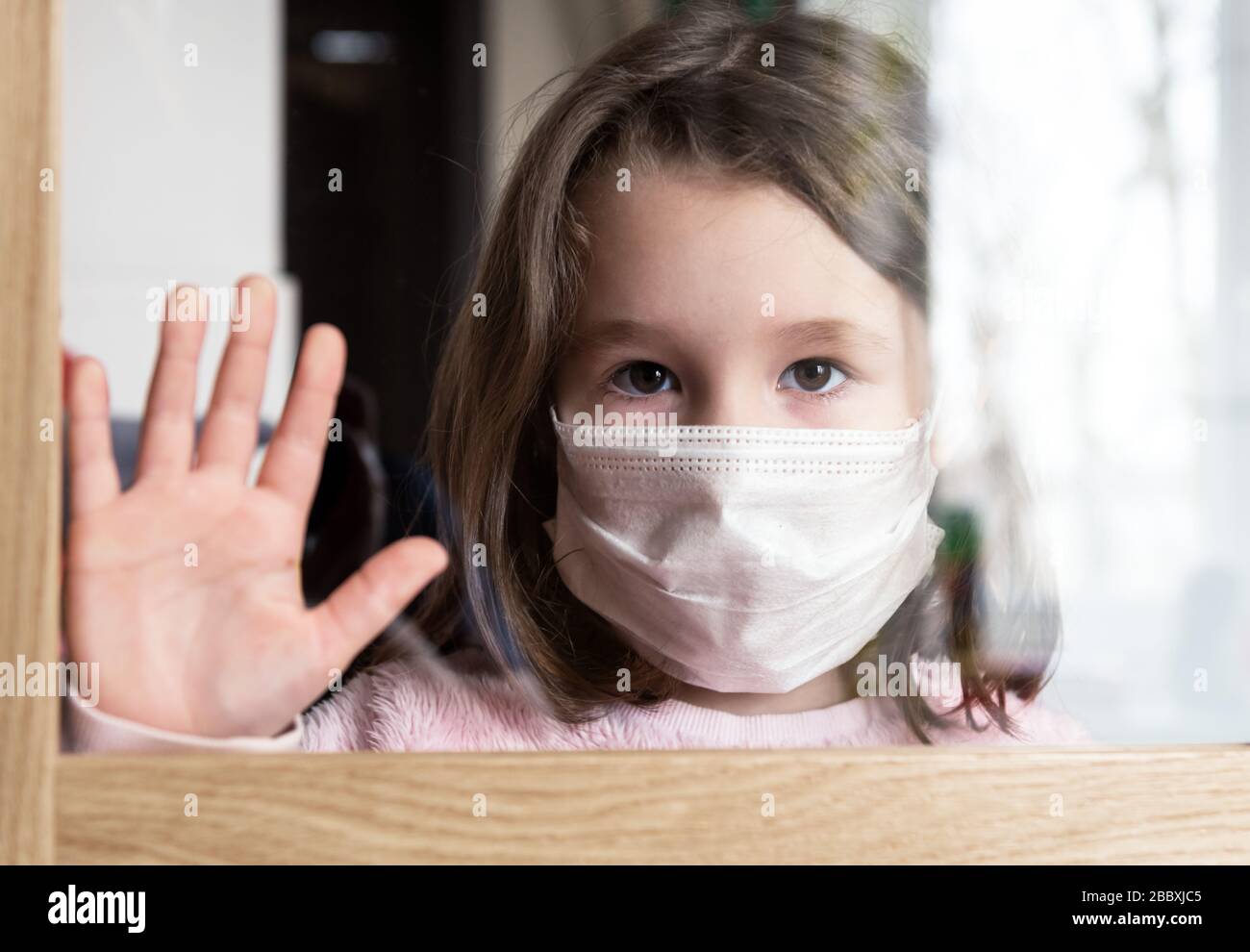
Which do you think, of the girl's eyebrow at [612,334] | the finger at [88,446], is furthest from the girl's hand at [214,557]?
the girl's eyebrow at [612,334]

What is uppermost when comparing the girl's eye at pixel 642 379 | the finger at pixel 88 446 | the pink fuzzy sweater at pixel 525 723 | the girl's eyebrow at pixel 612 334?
the girl's eyebrow at pixel 612 334

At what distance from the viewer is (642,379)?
0.56 m

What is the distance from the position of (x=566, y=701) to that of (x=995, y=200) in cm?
33

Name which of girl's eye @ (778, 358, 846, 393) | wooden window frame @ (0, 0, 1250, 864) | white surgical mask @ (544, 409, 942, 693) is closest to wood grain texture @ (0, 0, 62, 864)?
wooden window frame @ (0, 0, 1250, 864)

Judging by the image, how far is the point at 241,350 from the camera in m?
0.56

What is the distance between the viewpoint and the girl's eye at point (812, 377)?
55 centimetres

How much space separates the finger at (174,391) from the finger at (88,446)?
0.05ft

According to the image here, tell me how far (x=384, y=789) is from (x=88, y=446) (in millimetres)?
210

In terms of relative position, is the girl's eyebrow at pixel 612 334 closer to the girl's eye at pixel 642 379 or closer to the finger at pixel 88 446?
the girl's eye at pixel 642 379

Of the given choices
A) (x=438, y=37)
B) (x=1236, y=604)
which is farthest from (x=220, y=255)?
(x=1236, y=604)

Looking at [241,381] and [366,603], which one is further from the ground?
[241,381]

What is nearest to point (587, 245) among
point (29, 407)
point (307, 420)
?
point (307, 420)

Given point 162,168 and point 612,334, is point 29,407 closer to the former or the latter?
point 162,168
